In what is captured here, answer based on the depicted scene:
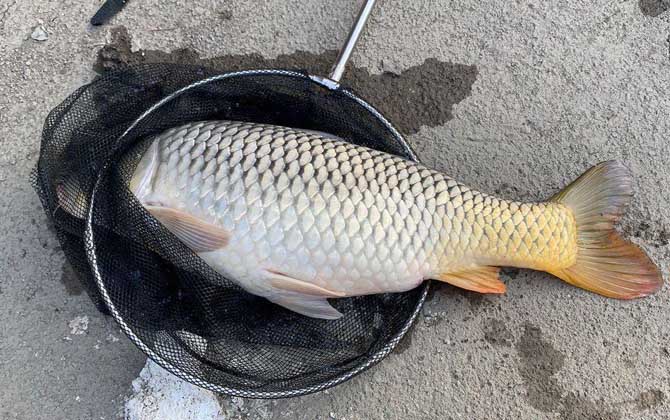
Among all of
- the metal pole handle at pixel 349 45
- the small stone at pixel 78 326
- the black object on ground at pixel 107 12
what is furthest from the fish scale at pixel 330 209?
the black object on ground at pixel 107 12

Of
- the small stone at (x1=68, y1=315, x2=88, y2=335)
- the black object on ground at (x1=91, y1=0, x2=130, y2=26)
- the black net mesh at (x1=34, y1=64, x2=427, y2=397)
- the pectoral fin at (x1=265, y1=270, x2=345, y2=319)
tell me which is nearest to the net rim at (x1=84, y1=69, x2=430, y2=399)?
the black net mesh at (x1=34, y1=64, x2=427, y2=397)

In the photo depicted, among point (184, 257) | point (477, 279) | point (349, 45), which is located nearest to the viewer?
point (184, 257)

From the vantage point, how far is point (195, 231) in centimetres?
124

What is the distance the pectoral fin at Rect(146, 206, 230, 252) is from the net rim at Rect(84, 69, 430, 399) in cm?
16

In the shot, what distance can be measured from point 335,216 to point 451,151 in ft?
1.68

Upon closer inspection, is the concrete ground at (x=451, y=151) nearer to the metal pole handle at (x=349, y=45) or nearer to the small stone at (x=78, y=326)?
the small stone at (x=78, y=326)

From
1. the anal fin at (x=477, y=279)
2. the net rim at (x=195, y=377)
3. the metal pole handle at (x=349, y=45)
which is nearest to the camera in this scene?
the net rim at (x=195, y=377)

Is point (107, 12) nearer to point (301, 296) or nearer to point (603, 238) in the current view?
point (301, 296)

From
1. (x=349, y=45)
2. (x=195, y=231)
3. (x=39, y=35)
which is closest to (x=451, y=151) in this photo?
(x=349, y=45)

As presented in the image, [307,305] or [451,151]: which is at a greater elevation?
[451,151]

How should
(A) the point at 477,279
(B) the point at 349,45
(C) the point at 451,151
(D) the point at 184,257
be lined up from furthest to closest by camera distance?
(C) the point at 451,151 → (B) the point at 349,45 → (A) the point at 477,279 → (D) the point at 184,257

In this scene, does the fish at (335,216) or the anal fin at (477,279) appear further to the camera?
the anal fin at (477,279)

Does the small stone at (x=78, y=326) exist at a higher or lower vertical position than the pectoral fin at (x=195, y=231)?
lower

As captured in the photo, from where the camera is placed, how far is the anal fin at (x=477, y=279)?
4.43ft
